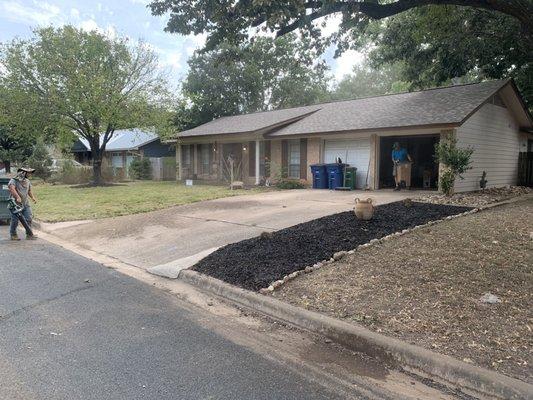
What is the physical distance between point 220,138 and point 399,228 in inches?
633

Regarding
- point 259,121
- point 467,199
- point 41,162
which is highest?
point 259,121

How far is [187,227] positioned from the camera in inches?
399

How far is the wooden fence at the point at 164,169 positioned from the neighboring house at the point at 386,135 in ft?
19.6

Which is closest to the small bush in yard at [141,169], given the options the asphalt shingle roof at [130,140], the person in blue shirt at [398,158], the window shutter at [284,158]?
the asphalt shingle roof at [130,140]

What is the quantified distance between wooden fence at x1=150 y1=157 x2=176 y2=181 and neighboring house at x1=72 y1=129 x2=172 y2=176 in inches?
87.3

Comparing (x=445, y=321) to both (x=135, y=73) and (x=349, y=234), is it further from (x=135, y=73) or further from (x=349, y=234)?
(x=135, y=73)

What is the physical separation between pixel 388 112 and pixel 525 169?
765 cm

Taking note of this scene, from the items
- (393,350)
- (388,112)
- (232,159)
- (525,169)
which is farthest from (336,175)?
(393,350)

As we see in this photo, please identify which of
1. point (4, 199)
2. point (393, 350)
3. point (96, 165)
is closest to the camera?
point (393, 350)

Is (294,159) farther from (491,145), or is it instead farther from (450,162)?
(450,162)

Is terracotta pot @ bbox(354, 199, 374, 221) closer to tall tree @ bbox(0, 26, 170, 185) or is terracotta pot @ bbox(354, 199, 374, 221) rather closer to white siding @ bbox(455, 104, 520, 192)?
white siding @ bbox(455, 104, 520, 192)

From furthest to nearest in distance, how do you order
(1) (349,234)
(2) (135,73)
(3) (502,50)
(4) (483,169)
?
1. (2) (135,73)
2. (4) (483,169)
3. (3) (502,50)
4. (1) (349,234)

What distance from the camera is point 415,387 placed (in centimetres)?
342

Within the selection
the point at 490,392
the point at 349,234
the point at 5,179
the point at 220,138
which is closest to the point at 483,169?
the point at 349,234
